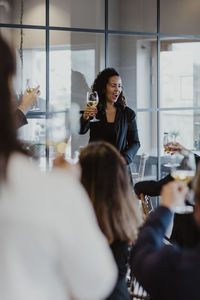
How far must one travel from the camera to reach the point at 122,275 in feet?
5.49

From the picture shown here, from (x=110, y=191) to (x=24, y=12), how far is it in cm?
284

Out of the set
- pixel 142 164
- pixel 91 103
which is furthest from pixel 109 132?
pixel 142 164

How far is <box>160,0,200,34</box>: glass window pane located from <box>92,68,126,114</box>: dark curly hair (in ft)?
3.78

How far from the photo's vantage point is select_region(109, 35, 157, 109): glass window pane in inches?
180

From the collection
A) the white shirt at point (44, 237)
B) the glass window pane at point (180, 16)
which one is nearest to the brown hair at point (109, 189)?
the white shirt at point (44, 237)

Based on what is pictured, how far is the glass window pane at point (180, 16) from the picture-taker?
15.8 feet

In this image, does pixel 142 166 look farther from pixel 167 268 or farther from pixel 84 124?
pixel 167 268

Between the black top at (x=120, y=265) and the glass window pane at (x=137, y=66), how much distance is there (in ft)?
10.2

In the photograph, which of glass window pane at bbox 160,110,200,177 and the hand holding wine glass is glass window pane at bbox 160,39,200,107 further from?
the hand holding wine glass

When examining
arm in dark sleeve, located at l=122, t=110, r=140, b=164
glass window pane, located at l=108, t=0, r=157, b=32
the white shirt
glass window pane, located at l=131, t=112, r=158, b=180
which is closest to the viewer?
the white shirt

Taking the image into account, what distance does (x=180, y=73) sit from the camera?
4.94 meters

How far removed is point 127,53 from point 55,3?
2.87 feet

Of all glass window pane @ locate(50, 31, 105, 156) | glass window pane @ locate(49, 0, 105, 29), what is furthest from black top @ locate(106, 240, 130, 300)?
glass window pane @ locate(49, 0, 105, 29)

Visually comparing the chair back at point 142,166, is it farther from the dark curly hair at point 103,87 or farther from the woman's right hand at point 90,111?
the woman's right hand at point 90,111
